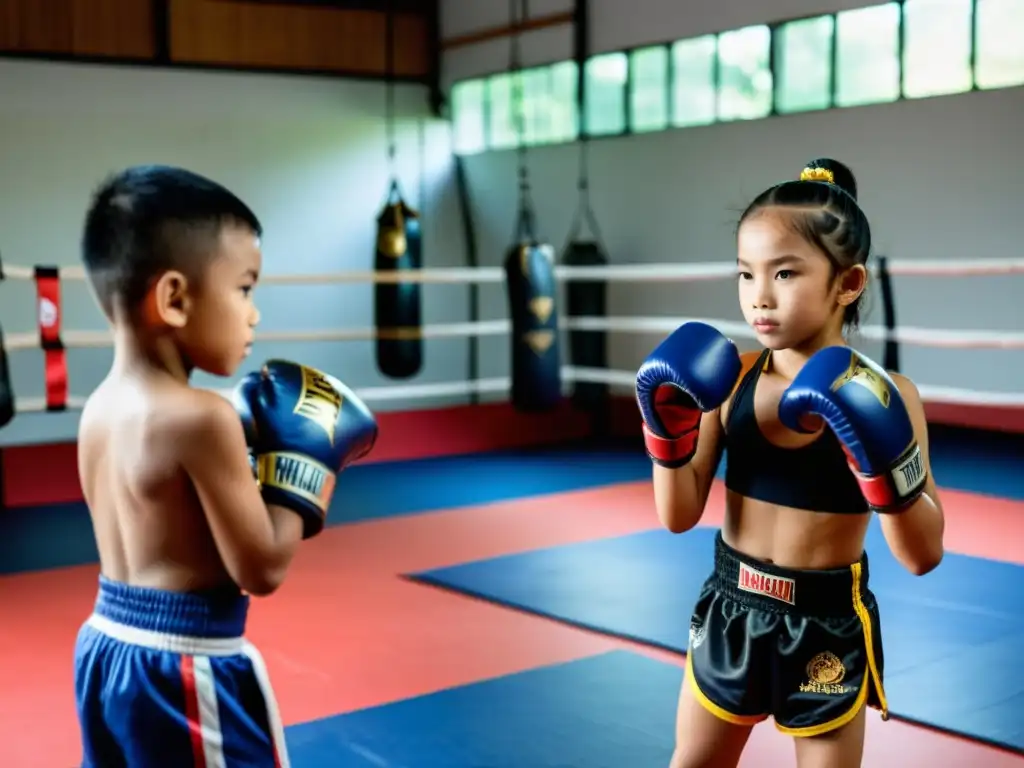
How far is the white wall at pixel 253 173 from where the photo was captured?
7938 mm

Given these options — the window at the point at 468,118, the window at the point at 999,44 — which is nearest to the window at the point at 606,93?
the window at the point at 468,118

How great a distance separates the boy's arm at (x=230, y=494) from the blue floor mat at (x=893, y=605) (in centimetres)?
160

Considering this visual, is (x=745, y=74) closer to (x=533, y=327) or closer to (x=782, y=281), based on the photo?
(x=533, y=327)

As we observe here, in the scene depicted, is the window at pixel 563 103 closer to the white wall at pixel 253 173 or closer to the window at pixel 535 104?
the window at pixel 535 104

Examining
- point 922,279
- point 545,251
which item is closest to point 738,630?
point 545,251

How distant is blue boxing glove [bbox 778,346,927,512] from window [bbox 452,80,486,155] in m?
8.05

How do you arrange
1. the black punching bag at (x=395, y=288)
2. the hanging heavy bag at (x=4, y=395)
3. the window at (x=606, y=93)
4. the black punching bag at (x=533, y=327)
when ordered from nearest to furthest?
the hanging heavy bag at (x=4, y=395) < the black punching bag at (x=533, y=327) < the black punching bag at (x=395, y=288) < the window at (x=606, y=93)

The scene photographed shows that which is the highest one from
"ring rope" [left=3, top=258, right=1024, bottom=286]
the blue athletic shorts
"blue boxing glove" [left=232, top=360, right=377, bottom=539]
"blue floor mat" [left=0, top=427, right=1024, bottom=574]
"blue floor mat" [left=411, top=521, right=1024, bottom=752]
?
"ring rope" [left=3, top=258, right=1024, bottom=286]

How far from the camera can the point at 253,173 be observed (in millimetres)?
8836

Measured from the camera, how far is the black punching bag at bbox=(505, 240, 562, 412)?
6273 millimetres

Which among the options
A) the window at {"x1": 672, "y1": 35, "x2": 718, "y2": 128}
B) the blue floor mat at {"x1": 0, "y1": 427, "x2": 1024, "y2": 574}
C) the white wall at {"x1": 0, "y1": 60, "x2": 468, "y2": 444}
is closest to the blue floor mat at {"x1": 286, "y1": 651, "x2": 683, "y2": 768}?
the blue floor mat at {"x1": 0, "y1": 427, "x2": 1024, "y2": 574}

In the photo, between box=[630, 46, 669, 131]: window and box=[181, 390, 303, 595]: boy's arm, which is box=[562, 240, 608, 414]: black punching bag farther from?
box=[181, 390, 303, 595]: boy's arm

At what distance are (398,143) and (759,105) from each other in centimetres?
302

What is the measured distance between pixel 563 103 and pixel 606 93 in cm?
39
